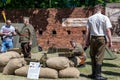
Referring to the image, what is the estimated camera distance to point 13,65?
33.5ft

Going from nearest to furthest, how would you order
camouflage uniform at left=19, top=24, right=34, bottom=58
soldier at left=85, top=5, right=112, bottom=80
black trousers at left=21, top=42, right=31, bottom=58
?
soldier at left=85, top=5, right=112, bottom=80 → camouflage uniform at left=19, top=24, right=34, bottom=58 → black trousers at left=21, top=42, right=31, bottom=58

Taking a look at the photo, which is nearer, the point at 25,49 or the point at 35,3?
the point at 25,49

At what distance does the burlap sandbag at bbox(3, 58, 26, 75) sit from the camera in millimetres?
10211

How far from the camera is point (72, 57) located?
11.6 m

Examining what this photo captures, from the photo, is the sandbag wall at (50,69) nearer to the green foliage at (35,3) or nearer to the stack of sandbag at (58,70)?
the stack of sandbag at (58,70)

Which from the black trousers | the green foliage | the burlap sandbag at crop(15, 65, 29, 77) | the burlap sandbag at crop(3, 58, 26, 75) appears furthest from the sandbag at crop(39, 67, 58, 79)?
the green foliage

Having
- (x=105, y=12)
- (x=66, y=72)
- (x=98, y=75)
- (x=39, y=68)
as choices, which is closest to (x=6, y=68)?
(x=39, y=68)

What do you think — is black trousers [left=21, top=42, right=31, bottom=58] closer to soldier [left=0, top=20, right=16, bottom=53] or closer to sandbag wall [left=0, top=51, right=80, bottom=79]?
soldier [left=0, top=20, right=16, bottom=53]

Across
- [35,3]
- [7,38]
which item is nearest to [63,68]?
[7,38]

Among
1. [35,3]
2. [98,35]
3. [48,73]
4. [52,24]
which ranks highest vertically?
[98,35]

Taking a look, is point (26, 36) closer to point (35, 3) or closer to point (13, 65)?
point (13, 65)

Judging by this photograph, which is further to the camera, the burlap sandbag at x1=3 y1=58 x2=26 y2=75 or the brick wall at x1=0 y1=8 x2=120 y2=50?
the brick wall at x1=0 y1=8 x2=120 y2=50

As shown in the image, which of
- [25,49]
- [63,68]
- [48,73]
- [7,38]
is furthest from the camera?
[7,38]

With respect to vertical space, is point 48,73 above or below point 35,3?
below
